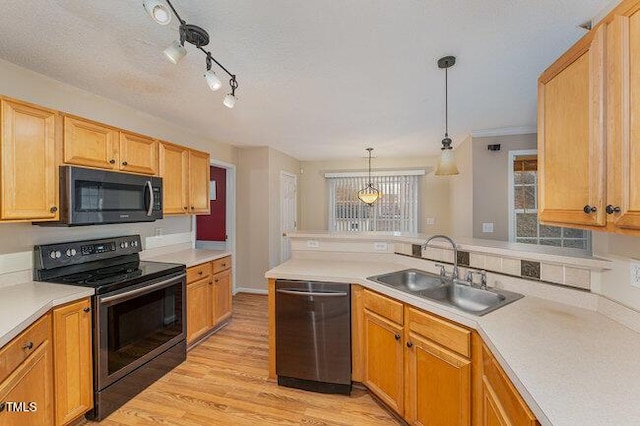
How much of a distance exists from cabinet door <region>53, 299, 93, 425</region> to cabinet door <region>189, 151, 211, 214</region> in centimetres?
153

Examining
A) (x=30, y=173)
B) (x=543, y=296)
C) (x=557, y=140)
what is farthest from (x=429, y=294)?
(x=30, y=173)

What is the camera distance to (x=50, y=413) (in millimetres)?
1607

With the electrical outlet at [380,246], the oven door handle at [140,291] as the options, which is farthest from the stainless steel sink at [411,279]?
the oven door handle at [140,291]

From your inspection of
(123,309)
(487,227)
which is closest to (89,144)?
(123,309)

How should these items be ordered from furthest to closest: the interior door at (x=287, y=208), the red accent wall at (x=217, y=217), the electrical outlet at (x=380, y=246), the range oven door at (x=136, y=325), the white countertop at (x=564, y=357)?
the interior door at (x=287, y=208) → the red accent wall at (x=217, y=217) → the electrical outlet at (x=380, y=246) → the range oven door at (x=136, y=325) → the white countertop at (x=564, y=357)

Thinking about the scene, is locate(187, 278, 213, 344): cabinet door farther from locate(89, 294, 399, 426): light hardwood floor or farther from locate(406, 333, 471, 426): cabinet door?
locate(406, 333, 471, 426): cabinet door

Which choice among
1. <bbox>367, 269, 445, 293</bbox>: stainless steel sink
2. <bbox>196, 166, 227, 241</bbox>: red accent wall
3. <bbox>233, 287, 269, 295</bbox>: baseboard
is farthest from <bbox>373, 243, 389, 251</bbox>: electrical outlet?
<bbox>196, 166, 227, 241</bbox>: red accent wall

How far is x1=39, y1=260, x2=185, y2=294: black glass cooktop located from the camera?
196 cm

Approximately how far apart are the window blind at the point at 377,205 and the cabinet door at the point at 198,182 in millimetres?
3032

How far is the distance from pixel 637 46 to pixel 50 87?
3.42 m

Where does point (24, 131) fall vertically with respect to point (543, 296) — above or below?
above

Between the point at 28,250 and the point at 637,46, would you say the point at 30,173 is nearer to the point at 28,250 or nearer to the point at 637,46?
the point at 28,250

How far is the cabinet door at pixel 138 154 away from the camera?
2426 millimetres

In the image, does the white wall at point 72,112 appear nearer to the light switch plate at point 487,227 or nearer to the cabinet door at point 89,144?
the cabinet door at point 89,144
